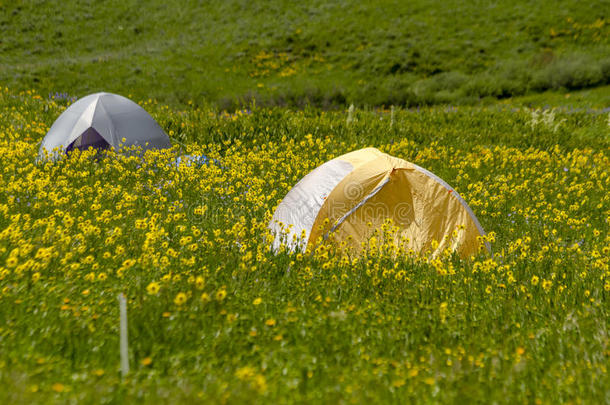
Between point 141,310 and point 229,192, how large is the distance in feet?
12.2

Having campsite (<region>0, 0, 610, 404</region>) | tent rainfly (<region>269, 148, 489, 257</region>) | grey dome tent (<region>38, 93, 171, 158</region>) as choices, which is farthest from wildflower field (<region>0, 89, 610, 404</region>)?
grey dome tent (<region>38, 93, 171, 158</region>)

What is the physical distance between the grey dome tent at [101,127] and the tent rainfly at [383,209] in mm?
5213

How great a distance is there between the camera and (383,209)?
550 cm

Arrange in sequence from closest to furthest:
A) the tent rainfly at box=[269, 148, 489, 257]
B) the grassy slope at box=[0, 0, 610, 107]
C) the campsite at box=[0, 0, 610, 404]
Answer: the campsite at box=[0, 0, 610, 404]
the tent rainfly at box=[269, 148, 489, 257]
the grassy slope at box=[0, 0, 610, 107]

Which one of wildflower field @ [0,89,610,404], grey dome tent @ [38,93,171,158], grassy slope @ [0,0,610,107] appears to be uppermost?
grassy slope @ [0,0,610,107]

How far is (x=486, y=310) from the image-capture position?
3855 millimetres

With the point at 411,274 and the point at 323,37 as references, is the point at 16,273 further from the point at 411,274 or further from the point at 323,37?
the point at 323,37

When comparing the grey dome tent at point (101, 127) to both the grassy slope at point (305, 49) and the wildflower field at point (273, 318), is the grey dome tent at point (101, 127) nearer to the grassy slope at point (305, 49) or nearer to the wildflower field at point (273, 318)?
the wildflower field at point (273, 318)

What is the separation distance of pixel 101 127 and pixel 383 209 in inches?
266

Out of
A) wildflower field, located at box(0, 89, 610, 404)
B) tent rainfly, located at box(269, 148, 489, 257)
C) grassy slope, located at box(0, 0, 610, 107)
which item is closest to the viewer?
wildflower field, located at box(0, 89, 610, 404)

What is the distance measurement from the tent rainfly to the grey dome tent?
5213mm

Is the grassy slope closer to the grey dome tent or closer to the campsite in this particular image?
the grey dome tent

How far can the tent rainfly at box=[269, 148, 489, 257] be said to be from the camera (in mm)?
5395

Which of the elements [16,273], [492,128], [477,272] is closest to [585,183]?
[492,128]
